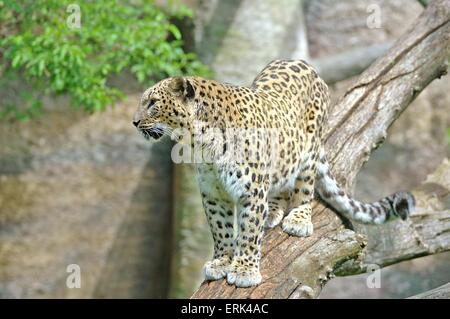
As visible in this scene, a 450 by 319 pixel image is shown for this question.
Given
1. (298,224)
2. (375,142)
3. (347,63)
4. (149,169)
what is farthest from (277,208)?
(149,169)

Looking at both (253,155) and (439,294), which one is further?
(439,294)

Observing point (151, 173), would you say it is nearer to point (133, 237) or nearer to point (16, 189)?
point (133, 237)

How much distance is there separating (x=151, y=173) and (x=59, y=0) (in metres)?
3.86

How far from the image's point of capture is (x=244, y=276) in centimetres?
570

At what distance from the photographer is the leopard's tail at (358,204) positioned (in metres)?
6.70

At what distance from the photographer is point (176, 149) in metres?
5.81

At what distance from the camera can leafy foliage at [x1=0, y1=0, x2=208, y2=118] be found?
785cm

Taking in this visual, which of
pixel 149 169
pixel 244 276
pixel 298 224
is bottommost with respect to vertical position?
pixel 244 276

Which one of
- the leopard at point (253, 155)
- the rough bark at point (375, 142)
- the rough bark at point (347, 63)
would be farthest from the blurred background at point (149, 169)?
the leopard at point (253, 155)

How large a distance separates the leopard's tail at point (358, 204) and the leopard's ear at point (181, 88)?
1660 mm

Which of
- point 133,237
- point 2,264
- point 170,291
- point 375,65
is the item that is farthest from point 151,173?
point 375,65

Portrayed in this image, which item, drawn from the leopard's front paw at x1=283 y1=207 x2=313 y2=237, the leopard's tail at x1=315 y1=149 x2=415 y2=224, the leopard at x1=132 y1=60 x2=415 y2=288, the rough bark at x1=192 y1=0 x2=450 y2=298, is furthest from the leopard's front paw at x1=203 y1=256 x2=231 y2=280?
the leopard's tail at x1=315 y1=149 x2=415 y2=224

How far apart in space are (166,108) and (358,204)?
208cm

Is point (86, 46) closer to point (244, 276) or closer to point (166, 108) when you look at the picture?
point (166, 108)
